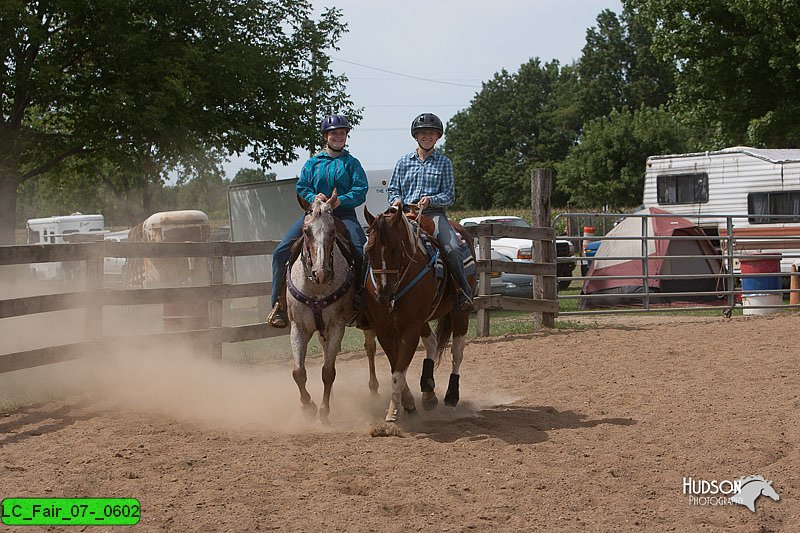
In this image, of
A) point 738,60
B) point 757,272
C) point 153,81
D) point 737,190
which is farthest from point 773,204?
point 153,81

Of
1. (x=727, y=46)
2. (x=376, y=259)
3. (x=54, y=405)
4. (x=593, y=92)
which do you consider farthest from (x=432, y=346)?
(x=593, y=92)

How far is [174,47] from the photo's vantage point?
18.6m

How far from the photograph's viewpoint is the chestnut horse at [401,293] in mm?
6664

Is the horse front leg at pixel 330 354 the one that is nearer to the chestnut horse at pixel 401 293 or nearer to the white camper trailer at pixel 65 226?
the chestnut horse at pixel 401 293

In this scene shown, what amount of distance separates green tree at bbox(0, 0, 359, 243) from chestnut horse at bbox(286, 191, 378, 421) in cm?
1133

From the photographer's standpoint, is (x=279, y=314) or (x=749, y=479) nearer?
(x=749, y=479)

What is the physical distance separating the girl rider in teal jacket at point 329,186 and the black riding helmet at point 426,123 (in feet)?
1.96

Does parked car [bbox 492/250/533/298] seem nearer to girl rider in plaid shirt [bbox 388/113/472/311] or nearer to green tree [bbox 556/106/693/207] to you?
girl rider in plaid shirt [bbox 388/113/472/311]

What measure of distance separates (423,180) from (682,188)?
15.7 metres

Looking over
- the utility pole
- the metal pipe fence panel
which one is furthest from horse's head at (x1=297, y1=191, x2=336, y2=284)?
the utility pole

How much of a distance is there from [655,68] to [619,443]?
2787 inches

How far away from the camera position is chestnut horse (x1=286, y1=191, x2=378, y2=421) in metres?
6.86

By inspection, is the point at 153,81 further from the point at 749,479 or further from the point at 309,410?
the point at 749,479

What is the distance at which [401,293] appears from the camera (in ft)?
22.5
